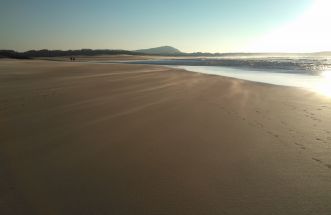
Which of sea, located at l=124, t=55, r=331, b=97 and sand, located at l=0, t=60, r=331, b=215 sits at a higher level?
sea, located at l=124, t=55, r=331, b=97

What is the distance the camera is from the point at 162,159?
4195mm

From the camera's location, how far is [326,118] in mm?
6750

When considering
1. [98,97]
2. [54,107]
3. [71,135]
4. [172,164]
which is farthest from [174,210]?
[98,97]

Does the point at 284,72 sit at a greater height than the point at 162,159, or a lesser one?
greater

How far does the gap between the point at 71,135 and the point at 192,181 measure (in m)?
2.73

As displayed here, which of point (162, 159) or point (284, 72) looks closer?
point (162, 159)

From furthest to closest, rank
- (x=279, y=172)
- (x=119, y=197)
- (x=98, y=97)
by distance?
(x=98, y=97) < (x=279, y=172) < (x=119, y=197)

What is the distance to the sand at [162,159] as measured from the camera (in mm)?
3000

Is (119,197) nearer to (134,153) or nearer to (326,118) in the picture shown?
(134,153)

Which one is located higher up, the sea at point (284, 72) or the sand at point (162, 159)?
the sea at point (284, 72)

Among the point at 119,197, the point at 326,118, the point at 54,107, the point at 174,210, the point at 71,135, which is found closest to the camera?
the point at 174,210

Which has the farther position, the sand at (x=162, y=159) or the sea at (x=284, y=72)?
the sea at (x=284, y=72)

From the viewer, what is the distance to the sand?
9.84ft

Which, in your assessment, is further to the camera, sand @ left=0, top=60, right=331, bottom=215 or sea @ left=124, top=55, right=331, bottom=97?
sea @ left=124, top=55, right=331, bottom=97
